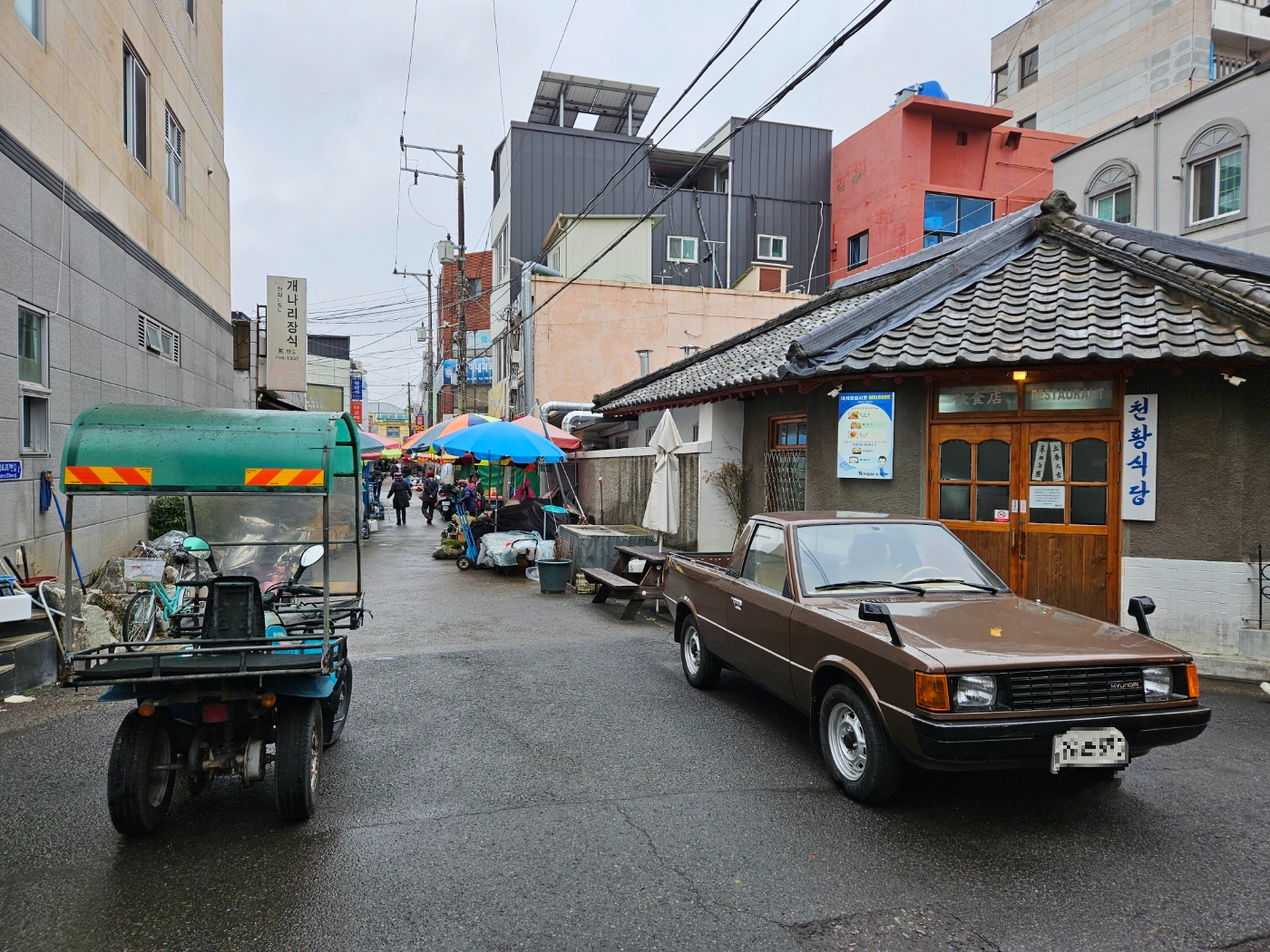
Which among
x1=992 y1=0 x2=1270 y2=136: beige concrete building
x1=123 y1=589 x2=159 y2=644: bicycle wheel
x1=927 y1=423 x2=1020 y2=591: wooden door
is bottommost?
x1=123 y1=589 x2=159 y2=644: bicycle wheel

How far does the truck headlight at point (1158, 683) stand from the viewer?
13.5ft

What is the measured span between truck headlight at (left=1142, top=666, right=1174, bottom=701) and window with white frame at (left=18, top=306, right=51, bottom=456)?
9.90 metres

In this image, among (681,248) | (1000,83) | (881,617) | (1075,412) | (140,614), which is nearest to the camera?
(881,617)

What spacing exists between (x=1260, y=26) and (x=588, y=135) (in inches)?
847

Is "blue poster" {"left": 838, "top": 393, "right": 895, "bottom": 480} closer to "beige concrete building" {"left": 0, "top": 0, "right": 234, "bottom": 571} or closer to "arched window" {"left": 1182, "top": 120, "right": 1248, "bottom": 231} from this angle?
"beige concrete building" {"left": 0, "top": 0, "right": 234, "bottom": 571}

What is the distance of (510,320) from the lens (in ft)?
84.0

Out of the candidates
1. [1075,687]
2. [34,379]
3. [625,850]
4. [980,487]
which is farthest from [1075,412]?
[34,379]

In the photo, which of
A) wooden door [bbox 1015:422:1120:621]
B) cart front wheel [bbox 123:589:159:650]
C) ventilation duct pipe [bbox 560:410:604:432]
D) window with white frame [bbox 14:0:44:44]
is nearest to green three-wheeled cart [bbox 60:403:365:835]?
cart front wheel [bbox 123:589:159:650]

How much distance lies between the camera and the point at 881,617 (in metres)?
4.23

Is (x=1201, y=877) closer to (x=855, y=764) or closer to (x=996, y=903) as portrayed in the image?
(x=996, y=903)

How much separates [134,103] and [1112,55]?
28.9m

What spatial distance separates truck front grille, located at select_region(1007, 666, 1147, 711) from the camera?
3957 millimetres

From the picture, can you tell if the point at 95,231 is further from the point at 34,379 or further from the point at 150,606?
the point at 150,606

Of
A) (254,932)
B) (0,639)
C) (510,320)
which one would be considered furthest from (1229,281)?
(510,320)
